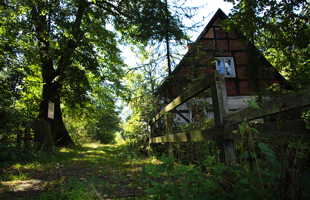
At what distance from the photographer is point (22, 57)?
29.2 ft

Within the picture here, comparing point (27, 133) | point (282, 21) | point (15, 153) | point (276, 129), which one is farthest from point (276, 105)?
point (27, 133)

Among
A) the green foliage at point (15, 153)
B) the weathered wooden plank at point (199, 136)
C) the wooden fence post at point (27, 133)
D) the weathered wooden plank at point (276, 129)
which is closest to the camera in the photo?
the weathered wooden plank at point (276, 129)

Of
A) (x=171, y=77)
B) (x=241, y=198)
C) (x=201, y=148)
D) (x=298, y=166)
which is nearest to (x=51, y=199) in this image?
(x=241, y=198)

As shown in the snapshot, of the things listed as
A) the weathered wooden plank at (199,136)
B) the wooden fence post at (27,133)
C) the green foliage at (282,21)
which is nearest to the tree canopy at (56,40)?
the wooden fence post at (27,133)

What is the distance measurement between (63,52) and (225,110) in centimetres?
921

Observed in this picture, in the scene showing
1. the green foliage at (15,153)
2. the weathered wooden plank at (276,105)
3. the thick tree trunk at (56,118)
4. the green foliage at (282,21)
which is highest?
the green foliage at (282,21)

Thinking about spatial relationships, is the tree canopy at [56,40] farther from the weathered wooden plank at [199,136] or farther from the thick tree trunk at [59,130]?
the weathered wooden plank at [199,136]

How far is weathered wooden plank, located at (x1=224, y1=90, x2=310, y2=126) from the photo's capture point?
1.51 meters

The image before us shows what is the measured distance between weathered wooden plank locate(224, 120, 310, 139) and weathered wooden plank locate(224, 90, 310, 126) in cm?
11

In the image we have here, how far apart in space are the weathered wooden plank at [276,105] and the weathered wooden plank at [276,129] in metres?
0.11

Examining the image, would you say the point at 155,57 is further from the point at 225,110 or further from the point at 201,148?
the point at 225,110

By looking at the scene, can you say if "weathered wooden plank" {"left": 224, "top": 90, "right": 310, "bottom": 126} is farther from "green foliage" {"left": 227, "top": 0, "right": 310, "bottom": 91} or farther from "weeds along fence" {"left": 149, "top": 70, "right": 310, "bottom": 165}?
"green foliage" {"left": 227, "top": 0, "right": 310, "bottom": 91}

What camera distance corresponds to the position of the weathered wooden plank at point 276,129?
171 cm

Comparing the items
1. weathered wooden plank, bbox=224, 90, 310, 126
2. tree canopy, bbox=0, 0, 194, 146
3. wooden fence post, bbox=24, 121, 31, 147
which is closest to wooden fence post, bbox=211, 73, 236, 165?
weathered wooden plank, bbox=224, 90, 310, 126
